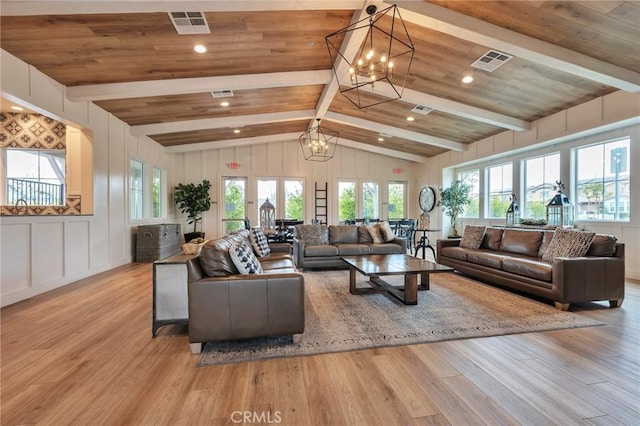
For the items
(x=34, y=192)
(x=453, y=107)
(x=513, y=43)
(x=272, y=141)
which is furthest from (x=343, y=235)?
(x=34, y=192)

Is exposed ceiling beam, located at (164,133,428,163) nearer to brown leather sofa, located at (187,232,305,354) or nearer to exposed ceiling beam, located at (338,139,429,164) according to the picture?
exposed ceiling beam, located at (338,139,429,164)

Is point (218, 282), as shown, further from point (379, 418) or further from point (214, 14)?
point (214, 14)

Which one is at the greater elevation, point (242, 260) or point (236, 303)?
point (242, 260)

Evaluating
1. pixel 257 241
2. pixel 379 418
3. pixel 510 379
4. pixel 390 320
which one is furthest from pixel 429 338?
pixel 257 241

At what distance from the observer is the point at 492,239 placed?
197 inches

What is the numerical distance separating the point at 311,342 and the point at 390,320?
3.12 ft

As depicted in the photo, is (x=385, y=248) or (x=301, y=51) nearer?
(x=301, y=51)

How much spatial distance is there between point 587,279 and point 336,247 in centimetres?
348

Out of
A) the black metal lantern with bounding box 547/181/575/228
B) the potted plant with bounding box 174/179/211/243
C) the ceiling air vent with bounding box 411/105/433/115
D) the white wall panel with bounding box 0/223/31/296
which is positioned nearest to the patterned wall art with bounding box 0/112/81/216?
→ the white wall panel with bounding box 0/223/31/296

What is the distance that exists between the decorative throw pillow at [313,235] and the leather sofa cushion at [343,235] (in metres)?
0.13

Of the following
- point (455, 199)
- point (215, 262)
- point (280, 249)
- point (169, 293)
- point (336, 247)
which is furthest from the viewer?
point (455, 199)

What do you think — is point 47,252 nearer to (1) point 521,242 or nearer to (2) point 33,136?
(2) point 33,136

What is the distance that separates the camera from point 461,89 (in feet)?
16.6

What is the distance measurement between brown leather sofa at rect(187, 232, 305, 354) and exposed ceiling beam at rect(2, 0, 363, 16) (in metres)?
2.42
